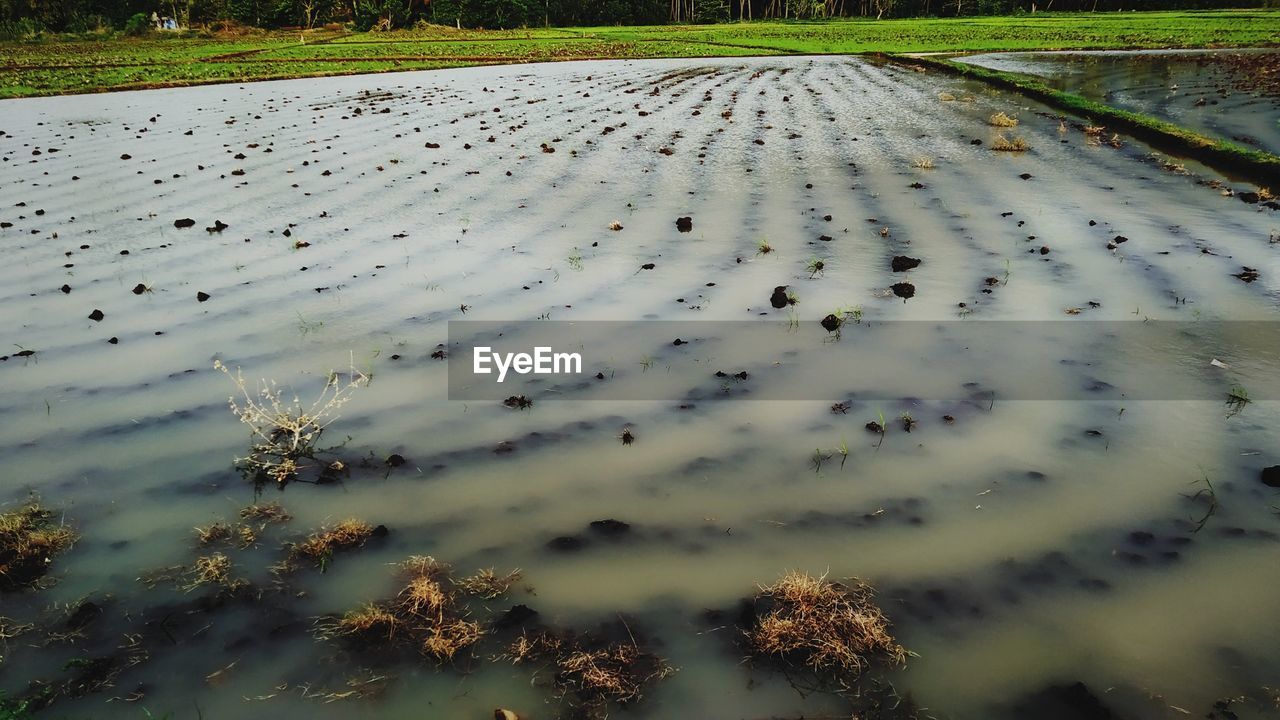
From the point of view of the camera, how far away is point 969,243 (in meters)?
7.72

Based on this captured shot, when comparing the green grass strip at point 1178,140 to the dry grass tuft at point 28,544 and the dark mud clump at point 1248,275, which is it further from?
the dry grass tuft at point 28,544

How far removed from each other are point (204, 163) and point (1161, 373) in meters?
15.5

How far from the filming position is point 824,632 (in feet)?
9.59

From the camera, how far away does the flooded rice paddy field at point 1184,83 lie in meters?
15.1

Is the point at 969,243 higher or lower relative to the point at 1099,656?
higher

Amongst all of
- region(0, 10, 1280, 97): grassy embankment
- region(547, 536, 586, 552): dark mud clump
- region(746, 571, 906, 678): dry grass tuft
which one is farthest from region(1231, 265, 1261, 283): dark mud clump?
region(0, 10, 1280, 97): grassy embankment

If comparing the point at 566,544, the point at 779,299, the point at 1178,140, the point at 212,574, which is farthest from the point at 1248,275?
the point at 212,574

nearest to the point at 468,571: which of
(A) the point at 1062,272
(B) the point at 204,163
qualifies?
(A) the point at 1062,272

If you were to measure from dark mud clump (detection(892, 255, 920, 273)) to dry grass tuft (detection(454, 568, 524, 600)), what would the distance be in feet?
17.4

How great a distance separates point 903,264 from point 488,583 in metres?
5.51

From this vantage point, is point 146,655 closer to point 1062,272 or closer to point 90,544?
point 90,544

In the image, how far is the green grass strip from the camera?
10359mm

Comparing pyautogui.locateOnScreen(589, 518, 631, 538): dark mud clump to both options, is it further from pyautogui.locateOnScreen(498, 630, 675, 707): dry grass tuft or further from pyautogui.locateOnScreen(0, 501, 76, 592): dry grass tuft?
pyautogui.locateOnScreen(0, 501, 76, 592): dry grass tuft

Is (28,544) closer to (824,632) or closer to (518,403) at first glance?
(518,403)
